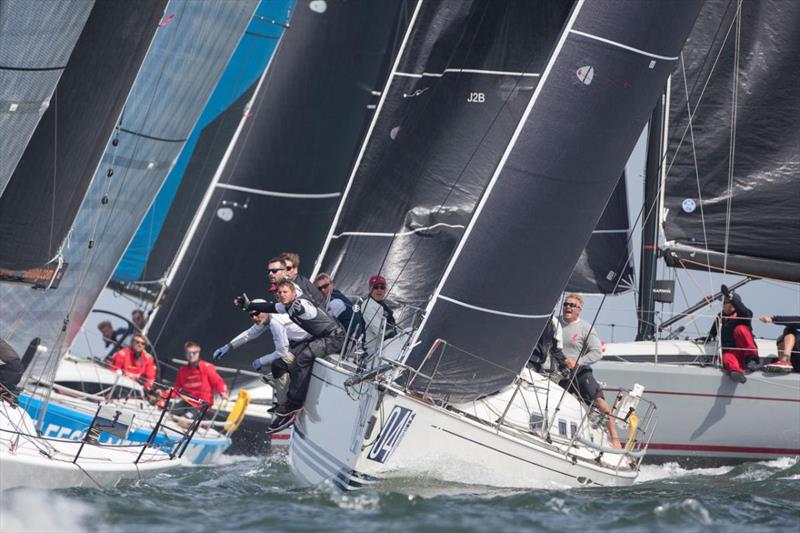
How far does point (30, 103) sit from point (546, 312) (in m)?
4.02

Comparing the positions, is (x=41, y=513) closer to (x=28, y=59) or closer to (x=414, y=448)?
(x=414, y=448)

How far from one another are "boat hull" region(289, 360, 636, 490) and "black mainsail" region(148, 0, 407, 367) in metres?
6.84

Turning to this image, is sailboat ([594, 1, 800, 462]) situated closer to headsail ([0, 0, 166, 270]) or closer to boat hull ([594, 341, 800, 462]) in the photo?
boat hull ([594, 341, 800, 462])

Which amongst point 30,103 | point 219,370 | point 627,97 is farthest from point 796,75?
point 30,103

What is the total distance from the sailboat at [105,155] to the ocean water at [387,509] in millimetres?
1752

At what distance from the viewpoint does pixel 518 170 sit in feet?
31.4

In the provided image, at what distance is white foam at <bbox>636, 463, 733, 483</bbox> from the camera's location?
12.5 metres

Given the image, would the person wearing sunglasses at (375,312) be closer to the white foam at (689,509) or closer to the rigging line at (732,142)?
the white foam at (689,509)

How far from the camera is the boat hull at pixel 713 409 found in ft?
43.7

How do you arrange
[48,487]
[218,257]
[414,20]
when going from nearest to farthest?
[48,487] < [414,20] < [218,257]

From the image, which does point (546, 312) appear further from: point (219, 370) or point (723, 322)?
point (219, 370)

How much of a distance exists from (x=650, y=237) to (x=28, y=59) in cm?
831

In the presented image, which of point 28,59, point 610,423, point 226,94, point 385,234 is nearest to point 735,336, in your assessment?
point 385,234

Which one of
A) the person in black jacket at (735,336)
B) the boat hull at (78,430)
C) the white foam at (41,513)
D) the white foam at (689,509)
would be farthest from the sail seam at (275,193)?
the white foam at (689,509)
